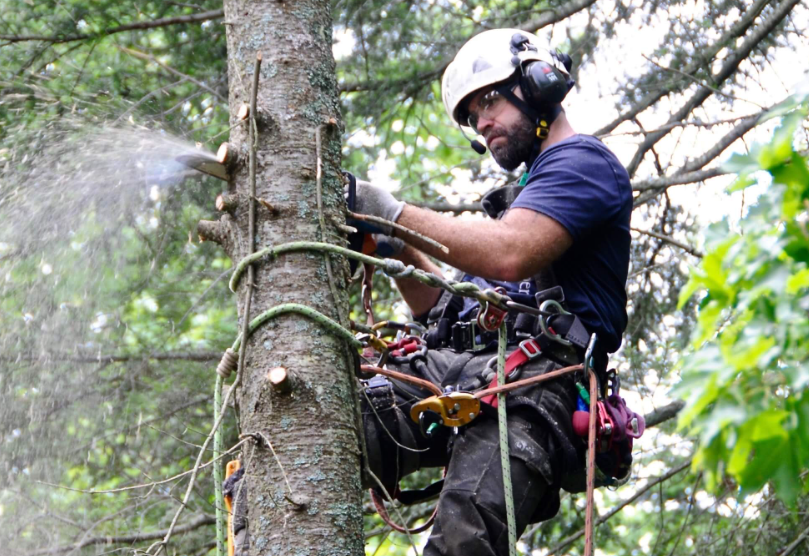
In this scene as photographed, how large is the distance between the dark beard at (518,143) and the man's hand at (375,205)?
72 cm

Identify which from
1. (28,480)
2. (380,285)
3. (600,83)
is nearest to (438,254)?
(28,480)

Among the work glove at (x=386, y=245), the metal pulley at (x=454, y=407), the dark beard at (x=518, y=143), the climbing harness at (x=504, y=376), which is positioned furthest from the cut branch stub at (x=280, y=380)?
the dark beard at (x=518, y=143)

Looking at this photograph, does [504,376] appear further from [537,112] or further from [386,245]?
[537,112]

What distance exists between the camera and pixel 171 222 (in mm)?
4715

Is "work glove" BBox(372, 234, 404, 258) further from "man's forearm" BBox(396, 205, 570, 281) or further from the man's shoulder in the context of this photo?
the man's shoulder

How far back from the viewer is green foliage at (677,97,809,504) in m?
1.20

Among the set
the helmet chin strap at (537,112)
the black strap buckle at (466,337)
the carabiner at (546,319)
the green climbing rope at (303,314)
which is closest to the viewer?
the green climbing rope at (303,314)

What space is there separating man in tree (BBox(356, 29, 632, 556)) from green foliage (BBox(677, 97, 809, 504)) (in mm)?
1482

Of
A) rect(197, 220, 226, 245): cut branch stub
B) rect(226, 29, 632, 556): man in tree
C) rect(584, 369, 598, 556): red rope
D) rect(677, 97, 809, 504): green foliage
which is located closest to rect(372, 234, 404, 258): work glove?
rect(226, 29, 632, 556): man in tree

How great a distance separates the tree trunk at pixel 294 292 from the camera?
223 centimetres

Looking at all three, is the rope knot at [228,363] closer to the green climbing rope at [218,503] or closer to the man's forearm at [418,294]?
the green climbing rope at [218,503]

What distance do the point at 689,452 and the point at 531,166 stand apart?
3081mm

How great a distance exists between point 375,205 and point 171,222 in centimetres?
216

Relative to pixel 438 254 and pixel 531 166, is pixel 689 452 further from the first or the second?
pixel 438 254
